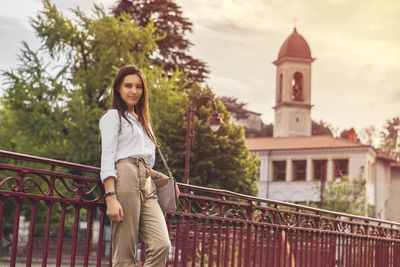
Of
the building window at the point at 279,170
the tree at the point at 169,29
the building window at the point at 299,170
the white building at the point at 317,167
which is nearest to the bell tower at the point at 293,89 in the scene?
the white building at the point at 317,167

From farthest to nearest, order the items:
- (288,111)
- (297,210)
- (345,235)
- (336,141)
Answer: (288,111)
(336,141)
(345,235)
(297,210)

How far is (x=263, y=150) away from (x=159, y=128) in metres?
30.4

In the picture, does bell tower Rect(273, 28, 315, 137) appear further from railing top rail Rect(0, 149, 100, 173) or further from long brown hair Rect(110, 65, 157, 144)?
railing top rail Rect(0, 149, 100, 173)

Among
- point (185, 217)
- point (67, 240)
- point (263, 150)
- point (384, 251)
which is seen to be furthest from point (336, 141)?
point (185, 217)

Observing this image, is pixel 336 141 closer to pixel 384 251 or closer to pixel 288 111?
pixel 288 111

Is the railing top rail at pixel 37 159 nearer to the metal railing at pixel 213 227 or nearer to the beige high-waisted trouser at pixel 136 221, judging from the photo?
the metal railing at pixel 213 227

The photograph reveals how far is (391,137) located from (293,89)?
25006mm

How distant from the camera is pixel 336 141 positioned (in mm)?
66750

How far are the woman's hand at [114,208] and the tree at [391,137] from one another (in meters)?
94.3

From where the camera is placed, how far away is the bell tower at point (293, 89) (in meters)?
77.2

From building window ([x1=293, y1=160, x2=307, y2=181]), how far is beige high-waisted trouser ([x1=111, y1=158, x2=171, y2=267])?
62.2 m

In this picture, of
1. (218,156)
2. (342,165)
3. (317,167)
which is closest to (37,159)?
(218,156)

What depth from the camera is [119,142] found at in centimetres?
587

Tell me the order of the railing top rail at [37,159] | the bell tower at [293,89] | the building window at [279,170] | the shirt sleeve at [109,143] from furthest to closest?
the bell tower at [293,89] < the building window at [279,170] < the shirt sleeve at [109,143] < the railing top rail at [37,159]
